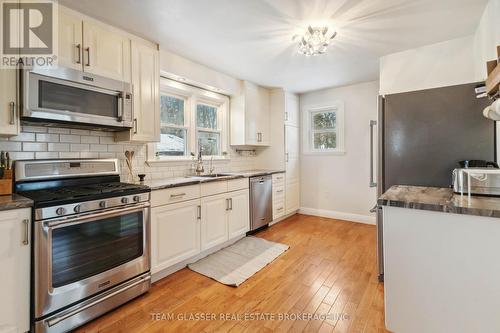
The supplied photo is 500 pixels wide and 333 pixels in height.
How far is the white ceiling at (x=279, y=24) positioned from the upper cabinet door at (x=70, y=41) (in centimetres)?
12

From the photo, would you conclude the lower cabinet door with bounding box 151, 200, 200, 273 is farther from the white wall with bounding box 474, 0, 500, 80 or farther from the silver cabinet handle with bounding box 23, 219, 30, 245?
the white wall with bounding box 474, 0, 500, 80

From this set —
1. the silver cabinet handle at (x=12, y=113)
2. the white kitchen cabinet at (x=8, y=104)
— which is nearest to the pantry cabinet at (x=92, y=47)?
the white kitchen cabinet at (x=8, y=104)

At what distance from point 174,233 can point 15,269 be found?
1.12 metres

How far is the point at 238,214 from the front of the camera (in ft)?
10.3

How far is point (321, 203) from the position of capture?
4.46 meters

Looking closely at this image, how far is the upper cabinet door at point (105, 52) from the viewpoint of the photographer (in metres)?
1.96

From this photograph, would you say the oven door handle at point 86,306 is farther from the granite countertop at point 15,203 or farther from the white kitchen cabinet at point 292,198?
the white kitchen cabinet at point 292,198

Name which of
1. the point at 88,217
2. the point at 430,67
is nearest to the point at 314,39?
the point at 430,67

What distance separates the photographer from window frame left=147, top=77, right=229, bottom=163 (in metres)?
2.93

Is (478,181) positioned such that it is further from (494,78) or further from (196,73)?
(196,73)

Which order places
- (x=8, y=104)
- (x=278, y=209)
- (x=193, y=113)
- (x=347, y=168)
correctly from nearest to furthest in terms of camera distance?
(x=8, y=104), (x=193, y=113), (x=278, y=209), (x=347, y=168)

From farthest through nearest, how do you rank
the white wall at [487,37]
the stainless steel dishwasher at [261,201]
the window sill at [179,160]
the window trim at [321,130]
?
the window trim at [321,130], the stainless steel dishwasher at [261,201], the window sill at [179,160], the white wall at [487,37]

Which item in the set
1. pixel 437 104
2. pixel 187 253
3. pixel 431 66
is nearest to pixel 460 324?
pixel 437 104

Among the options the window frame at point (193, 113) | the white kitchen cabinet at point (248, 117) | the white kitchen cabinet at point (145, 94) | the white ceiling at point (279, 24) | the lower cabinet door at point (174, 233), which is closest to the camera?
the white ceiling at point (279, 24)
